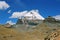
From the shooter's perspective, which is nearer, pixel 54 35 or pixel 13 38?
pixel 54 35

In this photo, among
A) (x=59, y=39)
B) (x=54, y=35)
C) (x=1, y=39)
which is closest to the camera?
(x=59, y=39)

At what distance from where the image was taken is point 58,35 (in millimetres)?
31000

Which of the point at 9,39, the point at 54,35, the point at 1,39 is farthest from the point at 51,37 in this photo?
the point at 9,39

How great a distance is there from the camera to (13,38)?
616ft

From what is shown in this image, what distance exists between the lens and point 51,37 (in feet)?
103

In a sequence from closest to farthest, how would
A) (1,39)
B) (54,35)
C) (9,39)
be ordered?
(54,35) < (1,39) < (9,39)

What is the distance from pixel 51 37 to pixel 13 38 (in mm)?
158226

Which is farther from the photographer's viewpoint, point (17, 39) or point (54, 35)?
point (17, 39)

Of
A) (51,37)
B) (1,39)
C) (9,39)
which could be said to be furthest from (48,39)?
(9,39)

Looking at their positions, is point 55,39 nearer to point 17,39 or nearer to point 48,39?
point 48,39

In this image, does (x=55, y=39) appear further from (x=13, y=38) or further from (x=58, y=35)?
(x=13, y=38)

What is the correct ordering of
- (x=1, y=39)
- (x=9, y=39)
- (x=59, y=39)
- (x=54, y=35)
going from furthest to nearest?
(x=9, y=39) → (x=1, y=39) → (x=54, y=35) → (x=59, y=39)

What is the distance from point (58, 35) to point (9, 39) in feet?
503

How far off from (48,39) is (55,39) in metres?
1.88
